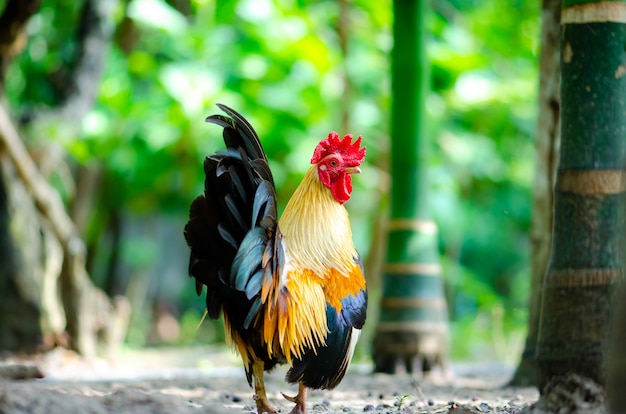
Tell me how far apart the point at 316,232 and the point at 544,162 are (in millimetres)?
2150

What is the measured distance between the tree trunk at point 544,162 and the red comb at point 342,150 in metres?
1.75

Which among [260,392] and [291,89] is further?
[291,89]

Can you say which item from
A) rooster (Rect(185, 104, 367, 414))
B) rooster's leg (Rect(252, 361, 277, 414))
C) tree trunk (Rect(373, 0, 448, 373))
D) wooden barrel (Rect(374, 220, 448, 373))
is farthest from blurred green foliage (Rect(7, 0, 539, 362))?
rooster's leg (Rect(252, 361, 277, 414))

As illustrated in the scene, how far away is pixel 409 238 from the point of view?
646 cm

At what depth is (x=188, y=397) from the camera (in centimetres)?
450

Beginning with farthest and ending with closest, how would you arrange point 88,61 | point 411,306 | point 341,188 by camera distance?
point 88,61
point 411,306
point 341,188

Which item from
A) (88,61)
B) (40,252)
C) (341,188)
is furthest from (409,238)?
(88,61)

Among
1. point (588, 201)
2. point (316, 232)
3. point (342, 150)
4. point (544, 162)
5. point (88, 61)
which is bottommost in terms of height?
point (316, 232)

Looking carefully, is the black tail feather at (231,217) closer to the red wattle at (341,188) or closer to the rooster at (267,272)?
the rooster at (267,272)

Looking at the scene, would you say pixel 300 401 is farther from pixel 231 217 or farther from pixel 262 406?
pixel 231 217

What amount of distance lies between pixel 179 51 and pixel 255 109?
1.89m

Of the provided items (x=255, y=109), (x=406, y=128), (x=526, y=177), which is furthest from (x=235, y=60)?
(x=526, y=177)

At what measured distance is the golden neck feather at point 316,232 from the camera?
373 centimetres

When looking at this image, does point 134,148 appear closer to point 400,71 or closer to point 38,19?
point 38,19
